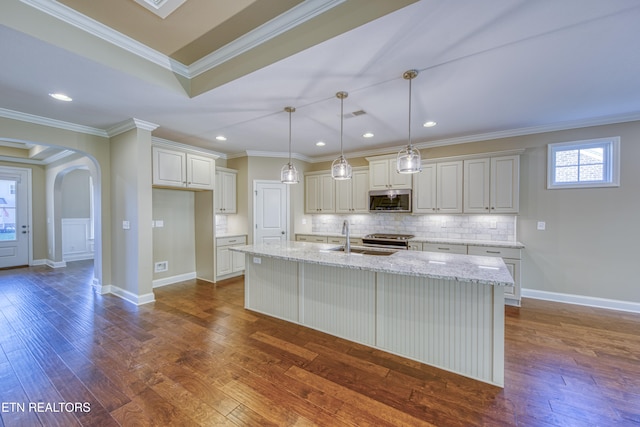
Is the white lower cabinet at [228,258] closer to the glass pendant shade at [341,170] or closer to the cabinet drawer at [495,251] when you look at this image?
the glass pendant shade at [341,170]

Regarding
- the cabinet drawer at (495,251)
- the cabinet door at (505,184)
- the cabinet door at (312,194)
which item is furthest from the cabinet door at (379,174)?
the cabinet drawer at (495,251)

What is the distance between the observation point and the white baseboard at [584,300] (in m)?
3.53

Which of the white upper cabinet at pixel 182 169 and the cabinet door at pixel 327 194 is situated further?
the cabinet door at pixel 327 194

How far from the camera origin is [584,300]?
3750mm

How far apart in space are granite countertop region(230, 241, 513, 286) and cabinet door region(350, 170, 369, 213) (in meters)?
2.36

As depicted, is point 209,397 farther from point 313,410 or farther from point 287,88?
point 287,88

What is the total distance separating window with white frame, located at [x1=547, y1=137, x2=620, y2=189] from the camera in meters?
3.61

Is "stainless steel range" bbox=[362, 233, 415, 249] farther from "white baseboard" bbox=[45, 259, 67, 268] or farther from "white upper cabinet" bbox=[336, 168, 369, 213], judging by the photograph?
"white baseboard" bbox=[45, 259, 67, 268]

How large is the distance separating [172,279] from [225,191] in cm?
199

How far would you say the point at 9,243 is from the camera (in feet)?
20.0

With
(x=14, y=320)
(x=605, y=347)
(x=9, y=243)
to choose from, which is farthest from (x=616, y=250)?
(x=9, y=243)

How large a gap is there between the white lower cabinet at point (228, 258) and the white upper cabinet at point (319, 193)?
5.56 ft

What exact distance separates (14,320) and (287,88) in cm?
444

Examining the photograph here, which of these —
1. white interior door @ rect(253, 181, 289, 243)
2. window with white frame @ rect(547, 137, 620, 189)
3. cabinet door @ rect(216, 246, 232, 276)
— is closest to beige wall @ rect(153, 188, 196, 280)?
cabinet door @ rect(216, 246, 232, 276)
